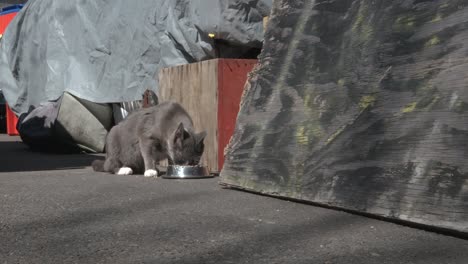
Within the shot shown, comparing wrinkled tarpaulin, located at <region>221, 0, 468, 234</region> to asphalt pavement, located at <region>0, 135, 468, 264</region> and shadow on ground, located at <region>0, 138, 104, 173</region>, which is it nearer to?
asphalt pavement, located at <region>0, 135, 468, 264</region>

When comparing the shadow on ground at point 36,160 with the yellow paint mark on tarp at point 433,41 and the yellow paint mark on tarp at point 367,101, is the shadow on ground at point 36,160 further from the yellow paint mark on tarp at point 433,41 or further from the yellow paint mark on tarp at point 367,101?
the yellow paint mark on tarp at point 433,41

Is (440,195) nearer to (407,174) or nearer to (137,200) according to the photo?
(407,174)

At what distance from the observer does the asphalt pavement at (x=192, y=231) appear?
9.50 ft

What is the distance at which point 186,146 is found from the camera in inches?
257

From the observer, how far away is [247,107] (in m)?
5.12

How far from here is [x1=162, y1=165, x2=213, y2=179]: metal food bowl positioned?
6.17m

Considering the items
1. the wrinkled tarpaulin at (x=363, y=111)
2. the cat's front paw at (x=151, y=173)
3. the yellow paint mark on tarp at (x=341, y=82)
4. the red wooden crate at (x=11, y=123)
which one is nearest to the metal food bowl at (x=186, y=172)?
the cat's front paw at (x=151, y=173)

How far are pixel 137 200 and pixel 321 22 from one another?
6.88ft

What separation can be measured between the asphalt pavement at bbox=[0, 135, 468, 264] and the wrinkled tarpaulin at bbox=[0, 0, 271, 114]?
3.15 m

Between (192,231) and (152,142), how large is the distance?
344cm

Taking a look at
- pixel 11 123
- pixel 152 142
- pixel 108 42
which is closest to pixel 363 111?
pixel 152 142

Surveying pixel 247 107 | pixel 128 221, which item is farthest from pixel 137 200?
pixel 247 107

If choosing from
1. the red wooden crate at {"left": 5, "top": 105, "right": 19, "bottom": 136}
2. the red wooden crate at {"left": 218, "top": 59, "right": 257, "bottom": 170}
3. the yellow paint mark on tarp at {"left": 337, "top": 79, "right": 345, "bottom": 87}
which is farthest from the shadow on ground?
the yellow paint mark on tarp at {"left": 337, "top": 79, "right": 345, "bottom": 87}

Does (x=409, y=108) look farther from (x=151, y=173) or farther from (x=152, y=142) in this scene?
(x=152, y=142)
